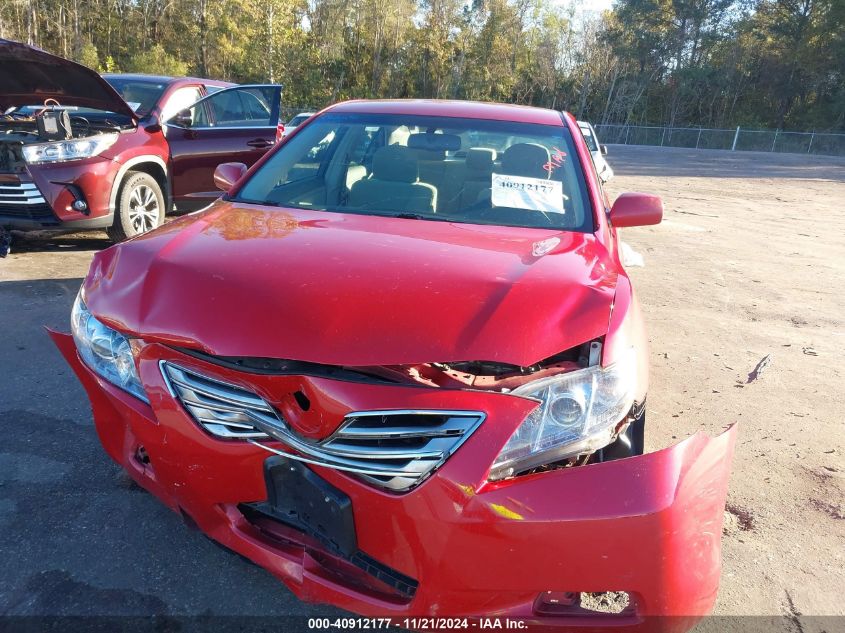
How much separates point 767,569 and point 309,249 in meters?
2.07

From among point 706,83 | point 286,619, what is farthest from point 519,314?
point 706,83

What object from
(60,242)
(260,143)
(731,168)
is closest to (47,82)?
(60,242)

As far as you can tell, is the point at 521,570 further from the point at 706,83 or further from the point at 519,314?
the point at 706,83

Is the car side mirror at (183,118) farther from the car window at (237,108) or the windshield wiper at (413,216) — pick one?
the windshield wiper at (413,216)

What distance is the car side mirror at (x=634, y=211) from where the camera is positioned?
293 cm

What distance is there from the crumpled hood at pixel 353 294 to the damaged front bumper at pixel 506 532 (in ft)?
0.38

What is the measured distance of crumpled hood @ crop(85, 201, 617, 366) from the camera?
1.63 metres

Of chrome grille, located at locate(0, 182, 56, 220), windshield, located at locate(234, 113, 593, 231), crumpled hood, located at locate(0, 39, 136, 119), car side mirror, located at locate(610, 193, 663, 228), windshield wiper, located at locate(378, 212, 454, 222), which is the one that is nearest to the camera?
windshield wiper, located at locate(378, 212, 454, 222)

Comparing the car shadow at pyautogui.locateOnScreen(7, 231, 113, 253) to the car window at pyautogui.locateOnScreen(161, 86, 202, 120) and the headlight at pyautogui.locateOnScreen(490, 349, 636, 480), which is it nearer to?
the car window at pyautogui.locateOnScreen(161, 86, 202, 120)

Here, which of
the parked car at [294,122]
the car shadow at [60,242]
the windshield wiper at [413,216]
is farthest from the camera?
the parked car at [294,122]

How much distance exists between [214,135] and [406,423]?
5.94 meters

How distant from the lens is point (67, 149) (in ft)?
17.9

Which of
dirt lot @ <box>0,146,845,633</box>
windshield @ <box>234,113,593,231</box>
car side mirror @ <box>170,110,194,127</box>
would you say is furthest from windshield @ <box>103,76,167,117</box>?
windshield @ <box>234,113,593,231</box>

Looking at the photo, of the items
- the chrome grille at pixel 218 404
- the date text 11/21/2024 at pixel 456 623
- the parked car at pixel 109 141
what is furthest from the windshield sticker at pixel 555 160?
the parked car at pixel 109 141
